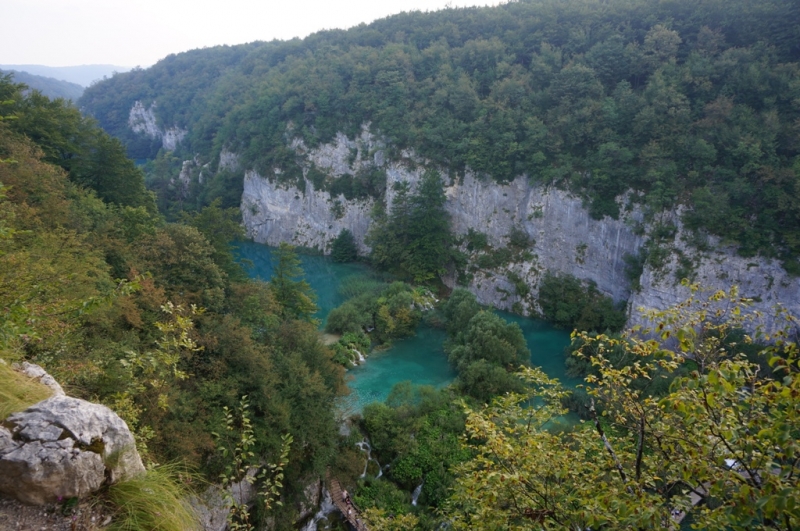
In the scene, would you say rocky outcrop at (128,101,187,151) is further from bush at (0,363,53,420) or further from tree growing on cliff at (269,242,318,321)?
bush at (0,363,53,420)

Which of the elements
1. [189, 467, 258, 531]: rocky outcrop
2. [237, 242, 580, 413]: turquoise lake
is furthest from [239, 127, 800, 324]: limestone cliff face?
[189, 467, 258, 531]: rocky outcrop

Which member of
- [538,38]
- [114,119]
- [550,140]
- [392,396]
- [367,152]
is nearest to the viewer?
[392,396]

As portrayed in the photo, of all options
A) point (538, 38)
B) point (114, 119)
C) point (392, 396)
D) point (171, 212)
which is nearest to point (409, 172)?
point (538, 38)

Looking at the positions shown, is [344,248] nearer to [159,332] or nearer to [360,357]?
[360,357]

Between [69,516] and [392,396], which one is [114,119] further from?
[69,516]

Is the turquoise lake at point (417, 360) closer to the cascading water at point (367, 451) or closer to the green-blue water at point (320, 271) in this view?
the green-blue water at point (320, 271)

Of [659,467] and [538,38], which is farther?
[538,38]
